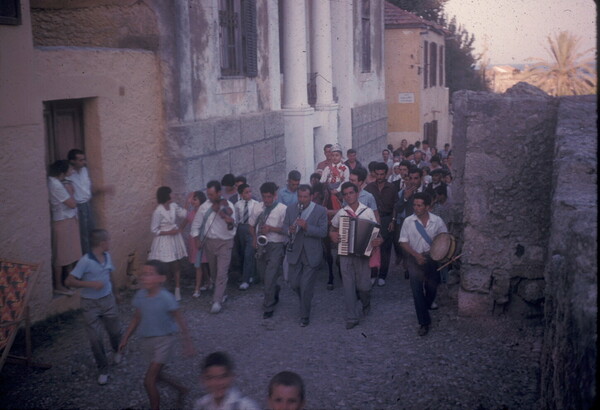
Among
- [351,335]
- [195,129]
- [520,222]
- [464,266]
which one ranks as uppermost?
[195,129]

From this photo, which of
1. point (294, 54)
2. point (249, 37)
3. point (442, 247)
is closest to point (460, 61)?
point (294, 54)

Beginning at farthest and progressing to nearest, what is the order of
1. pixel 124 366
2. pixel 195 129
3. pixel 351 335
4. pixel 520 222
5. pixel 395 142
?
pixel 395 142 < pixel 195 129 < pixel 351 335 < pixel 520 222 < pixel 124 366

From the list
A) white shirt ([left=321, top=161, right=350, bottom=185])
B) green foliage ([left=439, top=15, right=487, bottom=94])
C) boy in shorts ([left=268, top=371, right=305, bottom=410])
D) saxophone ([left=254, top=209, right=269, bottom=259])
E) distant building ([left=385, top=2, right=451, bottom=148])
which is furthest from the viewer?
green foliage ([left=439, top=15, right=487, bottom=94])

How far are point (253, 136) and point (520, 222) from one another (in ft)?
21.5

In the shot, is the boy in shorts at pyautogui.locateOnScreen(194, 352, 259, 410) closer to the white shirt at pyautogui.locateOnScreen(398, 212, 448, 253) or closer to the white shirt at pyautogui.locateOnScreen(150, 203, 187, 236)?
the white shirt at pyautogui.locateOnScreen(398, 212, 448, 253)

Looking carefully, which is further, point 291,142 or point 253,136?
point 291,142

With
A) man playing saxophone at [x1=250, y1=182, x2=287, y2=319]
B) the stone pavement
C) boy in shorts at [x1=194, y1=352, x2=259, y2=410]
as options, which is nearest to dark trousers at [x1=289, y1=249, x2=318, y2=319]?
the stone pavement

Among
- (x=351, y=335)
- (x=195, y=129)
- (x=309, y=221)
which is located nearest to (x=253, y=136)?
(x=195, y=129)

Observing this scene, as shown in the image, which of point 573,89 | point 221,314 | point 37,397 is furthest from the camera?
point 573,89

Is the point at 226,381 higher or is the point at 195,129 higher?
the point at 195,129

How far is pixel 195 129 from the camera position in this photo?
10805mm

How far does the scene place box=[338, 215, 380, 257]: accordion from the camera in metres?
8.46

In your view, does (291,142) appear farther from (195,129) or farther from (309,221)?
(309,221)

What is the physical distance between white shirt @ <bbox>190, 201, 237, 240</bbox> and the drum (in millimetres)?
2689
